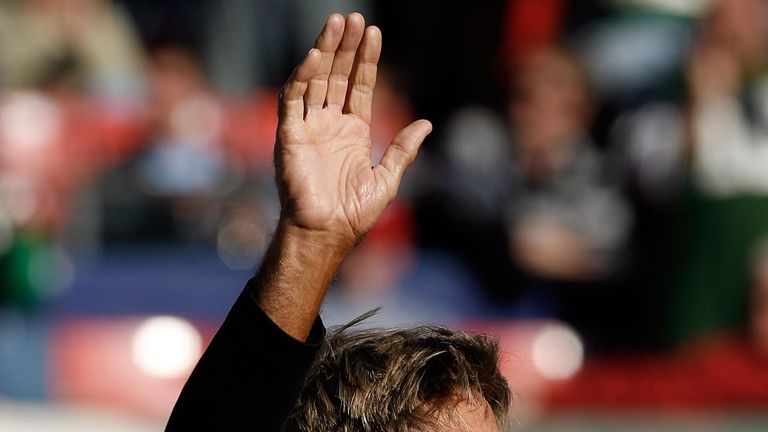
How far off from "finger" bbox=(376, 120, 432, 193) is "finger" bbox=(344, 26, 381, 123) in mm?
63

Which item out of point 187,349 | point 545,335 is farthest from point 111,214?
point 545,335

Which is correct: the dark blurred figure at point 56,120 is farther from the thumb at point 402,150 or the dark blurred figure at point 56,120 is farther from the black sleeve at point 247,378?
the black sleeve at point 247,378

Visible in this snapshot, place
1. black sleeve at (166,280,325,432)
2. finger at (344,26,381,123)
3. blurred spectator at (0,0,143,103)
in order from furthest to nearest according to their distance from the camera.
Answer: blurred spectator at (0,0,143,103)
finger at (344,26,381,123)
black sleeve at (166,280,325,432)

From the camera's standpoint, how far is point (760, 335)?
5996 mm

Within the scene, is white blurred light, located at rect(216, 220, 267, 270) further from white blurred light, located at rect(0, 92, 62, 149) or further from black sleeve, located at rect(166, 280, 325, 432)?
black sleeve, located at rect(166, 280, 325, 432)

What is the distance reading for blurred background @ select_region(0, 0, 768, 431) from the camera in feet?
19.4

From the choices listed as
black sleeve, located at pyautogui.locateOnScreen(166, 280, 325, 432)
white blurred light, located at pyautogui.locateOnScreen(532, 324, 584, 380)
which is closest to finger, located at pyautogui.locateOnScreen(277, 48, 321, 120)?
black sleeve, located at pyautogui.locateOnScreen(166, 280, 325, 432)

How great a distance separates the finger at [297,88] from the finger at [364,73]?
0.08 m

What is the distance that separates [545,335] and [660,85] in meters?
1.31

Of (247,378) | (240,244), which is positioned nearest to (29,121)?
(240,244)

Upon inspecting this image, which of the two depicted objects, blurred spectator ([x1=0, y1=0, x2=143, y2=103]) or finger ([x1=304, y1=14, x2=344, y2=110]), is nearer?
finger ([x1=304, y1=14, x2=344, y2=110])

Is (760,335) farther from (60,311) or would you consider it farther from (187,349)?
(60,311)

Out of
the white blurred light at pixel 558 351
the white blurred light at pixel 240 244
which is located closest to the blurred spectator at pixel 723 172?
the white blurred light at pixel 558 351

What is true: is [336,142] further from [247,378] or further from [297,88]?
[247,378]
